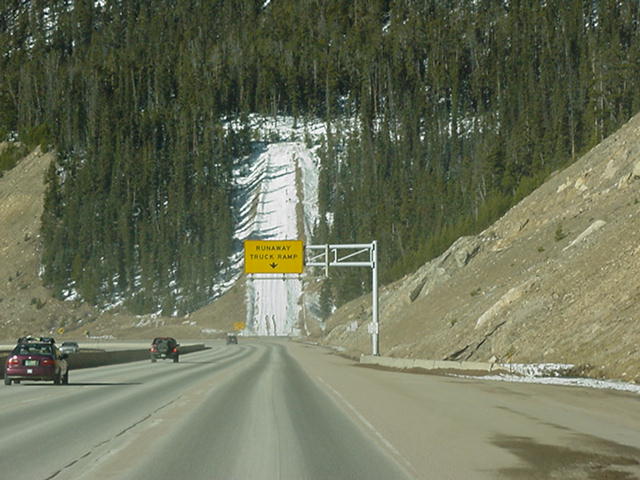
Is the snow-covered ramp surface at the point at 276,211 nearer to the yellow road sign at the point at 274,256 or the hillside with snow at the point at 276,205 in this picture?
the hillside with snow at the point at 276,205

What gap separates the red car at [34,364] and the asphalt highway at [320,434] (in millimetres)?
3829

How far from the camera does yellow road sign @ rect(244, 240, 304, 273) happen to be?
2377 inches

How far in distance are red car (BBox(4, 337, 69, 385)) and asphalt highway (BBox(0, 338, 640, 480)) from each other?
12.6 feet

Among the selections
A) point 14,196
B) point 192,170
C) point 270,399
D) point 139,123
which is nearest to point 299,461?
point 270,399

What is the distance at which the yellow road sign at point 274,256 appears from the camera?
6038 cm

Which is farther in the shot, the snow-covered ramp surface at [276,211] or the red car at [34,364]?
the snow-covered ramp surface at [276,211]

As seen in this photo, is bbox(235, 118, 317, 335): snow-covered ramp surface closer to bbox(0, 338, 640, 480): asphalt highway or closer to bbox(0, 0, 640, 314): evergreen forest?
bbox(0, 0, 640, 314): evergreen forest

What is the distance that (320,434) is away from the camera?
16266 millimetres

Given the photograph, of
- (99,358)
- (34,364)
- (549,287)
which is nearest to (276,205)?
(99,358)

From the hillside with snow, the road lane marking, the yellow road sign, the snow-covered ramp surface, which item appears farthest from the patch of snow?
the snow-covered ramp surface

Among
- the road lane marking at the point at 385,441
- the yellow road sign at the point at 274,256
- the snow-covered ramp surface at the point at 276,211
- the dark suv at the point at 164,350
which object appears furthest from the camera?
the snow-covered ramp surface at the point at 276,211

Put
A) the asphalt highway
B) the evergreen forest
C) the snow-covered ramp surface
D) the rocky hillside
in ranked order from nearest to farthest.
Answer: the asphalt highway, the rocky hillside, the evergreen forest, the snow-covered ramp surface

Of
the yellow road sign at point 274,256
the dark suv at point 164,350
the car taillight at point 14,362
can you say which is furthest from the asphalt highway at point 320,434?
the dark suv at point 164,350

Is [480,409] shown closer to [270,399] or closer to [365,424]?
[365,424]
